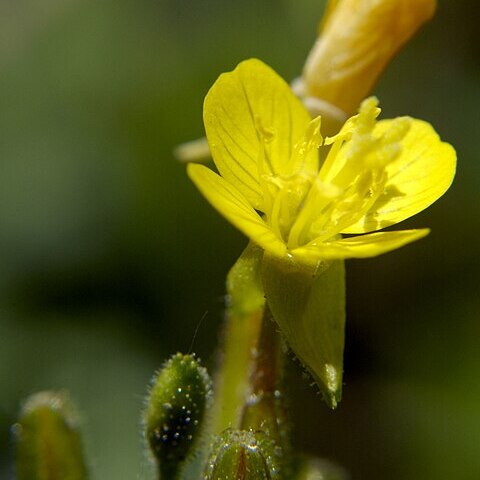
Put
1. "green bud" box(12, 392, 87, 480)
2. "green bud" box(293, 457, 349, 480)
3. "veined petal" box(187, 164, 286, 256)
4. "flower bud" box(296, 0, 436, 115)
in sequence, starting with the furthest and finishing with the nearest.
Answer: "flower bud" box(296, 0, 436, 115)
"green bud" box(293, 457, 349, 480)
"green bud" box(12, 392, 87, 480)
"veined petal" box(187, 164, 286, 256)

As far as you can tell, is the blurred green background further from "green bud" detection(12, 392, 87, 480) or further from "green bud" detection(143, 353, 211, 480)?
"green bud" detection(143, 353, 211, 480)

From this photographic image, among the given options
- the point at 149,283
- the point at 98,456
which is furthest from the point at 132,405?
the point at 149,283

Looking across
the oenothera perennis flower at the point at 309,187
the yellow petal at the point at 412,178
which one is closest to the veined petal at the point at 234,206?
the oenothera perennis flower at the point at 309,187

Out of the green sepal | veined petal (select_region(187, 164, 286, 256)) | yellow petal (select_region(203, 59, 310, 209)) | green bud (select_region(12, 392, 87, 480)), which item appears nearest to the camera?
veined petal (select_region(187, 164, 286, 256))

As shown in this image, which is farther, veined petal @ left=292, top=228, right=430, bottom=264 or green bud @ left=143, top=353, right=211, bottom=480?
green bud @ left=143, top=353, right=211, bottom=480

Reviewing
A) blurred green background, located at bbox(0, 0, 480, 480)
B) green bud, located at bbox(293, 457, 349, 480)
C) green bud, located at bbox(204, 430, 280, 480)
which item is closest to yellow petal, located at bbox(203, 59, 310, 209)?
green bud, located at bbox(204, 430, 280, 480)

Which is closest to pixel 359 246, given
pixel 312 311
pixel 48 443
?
pixel 312 311

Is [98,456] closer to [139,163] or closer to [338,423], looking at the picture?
[338,423]

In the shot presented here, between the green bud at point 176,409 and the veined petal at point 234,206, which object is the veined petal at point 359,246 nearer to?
the veined petal at point 234,206
